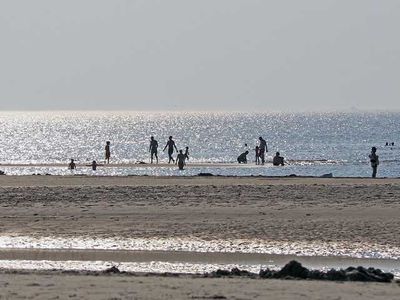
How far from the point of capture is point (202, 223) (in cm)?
2202

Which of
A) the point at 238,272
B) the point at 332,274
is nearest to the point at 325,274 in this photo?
the point at 332,274

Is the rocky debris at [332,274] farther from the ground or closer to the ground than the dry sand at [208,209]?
closer to the ground

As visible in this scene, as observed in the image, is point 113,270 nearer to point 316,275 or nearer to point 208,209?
point 316,275

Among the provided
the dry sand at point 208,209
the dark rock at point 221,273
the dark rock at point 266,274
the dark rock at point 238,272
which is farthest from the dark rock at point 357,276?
the dry sand at point 208,209

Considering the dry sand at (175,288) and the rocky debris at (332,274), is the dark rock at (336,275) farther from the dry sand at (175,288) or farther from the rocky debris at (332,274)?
the dry sand at (175,288)

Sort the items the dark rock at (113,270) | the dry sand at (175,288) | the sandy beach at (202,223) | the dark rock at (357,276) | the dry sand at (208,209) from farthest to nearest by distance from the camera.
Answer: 1. the dry sand at (208,209)
2. the dark rock at (113,270)
3. the dark rock at (357,276)
4. the sandy beach at (202,223)
5. the dry sand at (175,288)

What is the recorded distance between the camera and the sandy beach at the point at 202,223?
13.7 meters

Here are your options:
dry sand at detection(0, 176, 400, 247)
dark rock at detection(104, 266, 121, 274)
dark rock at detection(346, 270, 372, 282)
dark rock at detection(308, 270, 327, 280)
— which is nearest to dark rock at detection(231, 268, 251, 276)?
dark rock at detection(308, 270, 327, 280)

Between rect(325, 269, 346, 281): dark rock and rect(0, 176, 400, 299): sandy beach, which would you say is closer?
rect(0, 176, 400, 299): sandy beach

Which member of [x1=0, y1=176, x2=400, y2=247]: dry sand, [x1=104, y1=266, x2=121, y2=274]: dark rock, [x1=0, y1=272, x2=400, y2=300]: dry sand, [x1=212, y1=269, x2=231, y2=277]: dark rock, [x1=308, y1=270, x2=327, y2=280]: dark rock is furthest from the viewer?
[x1=0, y1=176, x2=400, y2=247]: dry sand

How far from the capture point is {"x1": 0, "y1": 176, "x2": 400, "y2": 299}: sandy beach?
44.8 feet

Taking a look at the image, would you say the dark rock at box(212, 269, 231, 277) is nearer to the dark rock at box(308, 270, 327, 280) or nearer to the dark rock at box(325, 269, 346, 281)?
the dark rock at box(308, 270, 327, 280)

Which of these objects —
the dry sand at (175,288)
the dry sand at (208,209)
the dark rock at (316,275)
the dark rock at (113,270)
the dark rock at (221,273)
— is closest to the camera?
the dry sand at (175,288)

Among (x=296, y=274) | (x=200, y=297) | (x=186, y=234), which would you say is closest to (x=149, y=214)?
(x=186, y=234)
